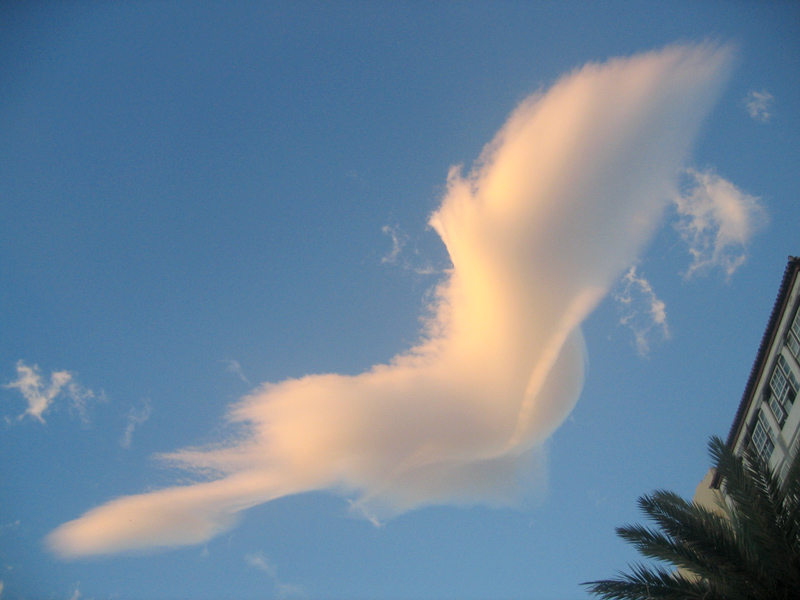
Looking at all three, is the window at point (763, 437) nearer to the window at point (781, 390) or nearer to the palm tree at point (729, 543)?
the window at point (781, 390)

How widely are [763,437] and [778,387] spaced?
9.78ft

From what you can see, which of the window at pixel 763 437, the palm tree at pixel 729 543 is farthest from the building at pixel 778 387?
the palm tree at pixel 729 543

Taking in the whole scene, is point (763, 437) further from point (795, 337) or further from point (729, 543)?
point (729, 543)

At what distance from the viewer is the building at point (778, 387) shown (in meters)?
23.0

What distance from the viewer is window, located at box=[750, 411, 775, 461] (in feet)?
80.7

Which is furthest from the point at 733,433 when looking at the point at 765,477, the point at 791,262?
the point at 765,477

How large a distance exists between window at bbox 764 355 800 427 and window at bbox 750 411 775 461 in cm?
104

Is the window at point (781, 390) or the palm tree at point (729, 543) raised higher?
the window at point (781, 390)

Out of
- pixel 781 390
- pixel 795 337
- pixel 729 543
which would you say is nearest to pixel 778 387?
pixel 781 390

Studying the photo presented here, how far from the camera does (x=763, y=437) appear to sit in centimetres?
2539

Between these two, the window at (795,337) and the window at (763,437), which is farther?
the window at (763,437)

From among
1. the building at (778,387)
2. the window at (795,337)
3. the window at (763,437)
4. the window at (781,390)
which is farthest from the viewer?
the window at (763,437)

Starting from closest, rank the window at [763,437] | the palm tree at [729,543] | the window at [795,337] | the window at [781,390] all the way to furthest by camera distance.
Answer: the palm tree at [729,543]
the window at [795,337]
the window at [781,390]
the window at [763,437]

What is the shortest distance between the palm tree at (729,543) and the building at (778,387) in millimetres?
12745
